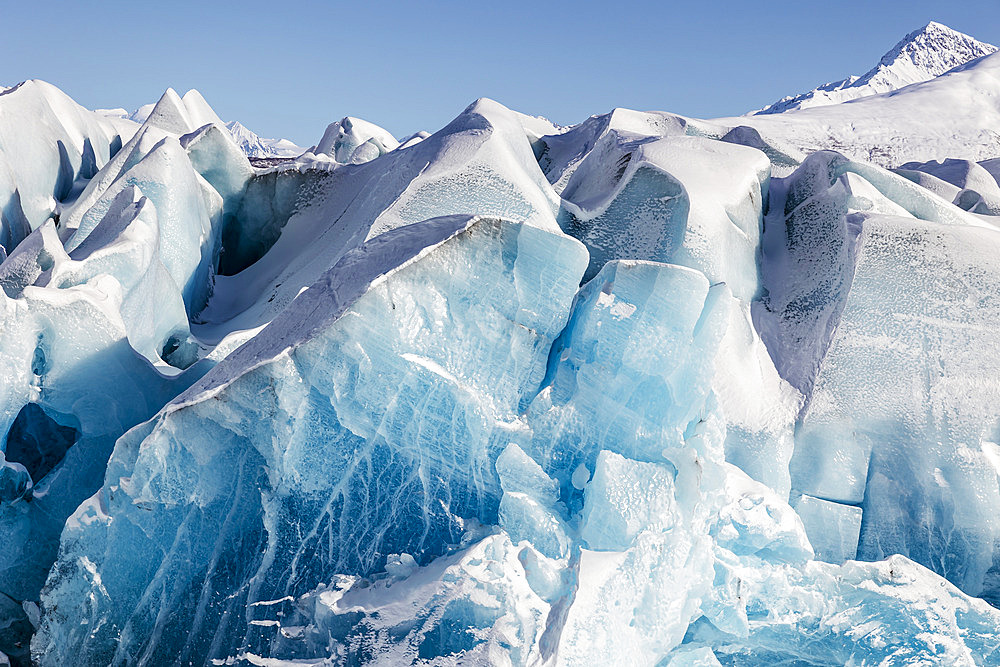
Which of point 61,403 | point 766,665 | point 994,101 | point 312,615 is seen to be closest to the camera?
point 312,615

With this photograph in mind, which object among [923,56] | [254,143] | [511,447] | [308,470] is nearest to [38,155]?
[308,470]

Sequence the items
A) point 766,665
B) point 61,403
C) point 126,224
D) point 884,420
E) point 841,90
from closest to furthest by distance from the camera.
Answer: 1. point 766,665
2. point 61,403
3. point 884,420
4. point 126,224
5. point 841,90

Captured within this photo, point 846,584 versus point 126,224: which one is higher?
point 126,224

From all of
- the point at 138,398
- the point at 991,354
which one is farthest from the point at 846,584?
the point at 138,398

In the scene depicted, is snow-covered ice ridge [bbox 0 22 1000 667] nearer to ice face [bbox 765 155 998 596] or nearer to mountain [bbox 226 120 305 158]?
ice face [bbox 765 155 998 596]

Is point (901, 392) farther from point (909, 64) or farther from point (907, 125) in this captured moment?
point (909, 64)

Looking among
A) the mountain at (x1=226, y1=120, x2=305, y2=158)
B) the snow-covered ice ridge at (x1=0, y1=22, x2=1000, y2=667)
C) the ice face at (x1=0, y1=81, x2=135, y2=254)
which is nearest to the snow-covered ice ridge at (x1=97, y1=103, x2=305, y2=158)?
the mountain at (x1=226, y1=120, x2=305, y2=158)

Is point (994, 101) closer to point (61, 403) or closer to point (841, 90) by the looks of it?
point (841, 90)
